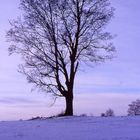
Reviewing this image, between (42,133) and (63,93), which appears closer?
(42,133)

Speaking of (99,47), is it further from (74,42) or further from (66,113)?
(66,113)

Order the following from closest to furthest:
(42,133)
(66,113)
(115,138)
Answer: (115,138), (42,133), (66,113)

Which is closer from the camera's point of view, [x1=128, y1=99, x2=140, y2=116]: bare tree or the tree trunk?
the tree trunk

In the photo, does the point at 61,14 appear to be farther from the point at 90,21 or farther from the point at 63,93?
the point at 63,93

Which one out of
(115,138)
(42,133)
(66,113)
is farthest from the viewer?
(66,113)

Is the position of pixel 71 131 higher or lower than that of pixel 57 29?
lower

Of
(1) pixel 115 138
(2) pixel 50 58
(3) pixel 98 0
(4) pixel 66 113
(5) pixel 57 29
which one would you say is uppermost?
(3) pixel 98 0

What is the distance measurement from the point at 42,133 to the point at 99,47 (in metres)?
20.0

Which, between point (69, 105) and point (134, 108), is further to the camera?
point (134, 108)

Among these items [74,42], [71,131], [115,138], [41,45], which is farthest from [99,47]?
[115,138]

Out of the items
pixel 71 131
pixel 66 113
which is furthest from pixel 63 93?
pixel 71 131

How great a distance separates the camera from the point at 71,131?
2383 centimetres

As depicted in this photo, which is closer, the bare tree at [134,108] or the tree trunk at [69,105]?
the tree trunk at [69,105]

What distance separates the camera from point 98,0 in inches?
1658
